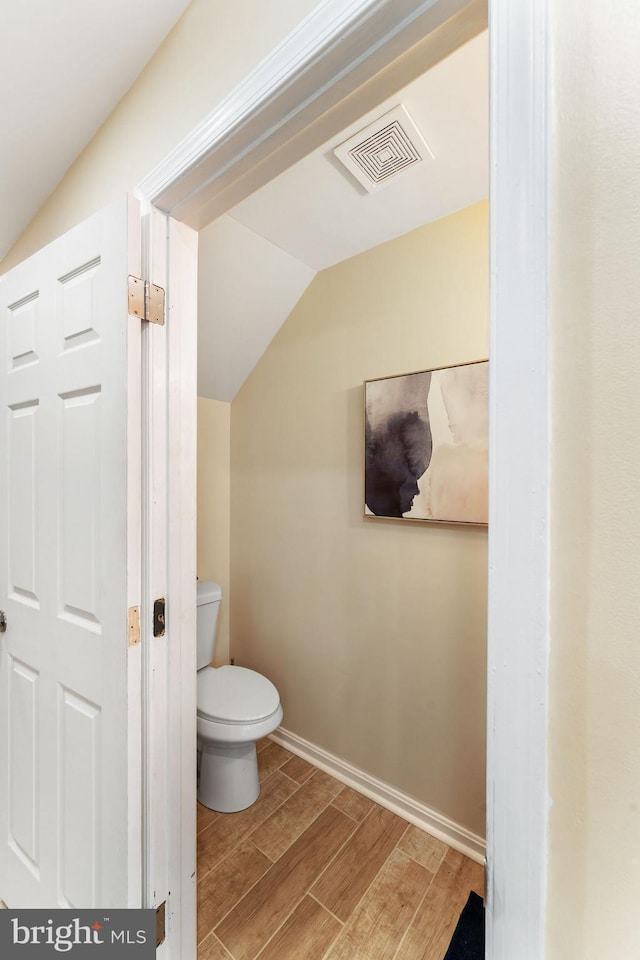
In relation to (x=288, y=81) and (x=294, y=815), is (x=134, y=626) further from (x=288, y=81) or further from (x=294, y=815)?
(x=294, y=815)

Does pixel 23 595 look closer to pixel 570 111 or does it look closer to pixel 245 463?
pixel 245 463

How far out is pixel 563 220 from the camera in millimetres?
435

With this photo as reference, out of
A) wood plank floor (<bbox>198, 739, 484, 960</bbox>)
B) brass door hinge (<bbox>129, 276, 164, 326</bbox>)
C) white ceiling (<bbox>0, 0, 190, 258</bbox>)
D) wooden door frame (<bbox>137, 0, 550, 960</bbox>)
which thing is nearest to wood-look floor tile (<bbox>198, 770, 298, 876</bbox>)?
wood plank floor (<bbox>198, 739, 484, 960</bbox>)

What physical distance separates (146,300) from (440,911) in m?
1.97

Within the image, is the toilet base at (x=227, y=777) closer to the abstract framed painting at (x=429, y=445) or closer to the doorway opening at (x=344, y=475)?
the doorway opening at (x=344, y=475)

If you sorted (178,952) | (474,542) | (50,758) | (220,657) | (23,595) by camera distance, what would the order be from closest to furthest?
(178,952) < (50,758) < (23,595) < (474,542) < (220,657)

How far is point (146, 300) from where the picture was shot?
0.95m

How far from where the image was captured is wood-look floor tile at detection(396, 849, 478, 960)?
1192 millimetres

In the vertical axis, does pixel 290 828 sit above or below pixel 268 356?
below

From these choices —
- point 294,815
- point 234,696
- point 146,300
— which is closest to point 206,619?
point 234,696

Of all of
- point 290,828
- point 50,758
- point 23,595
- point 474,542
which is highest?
point 474,542

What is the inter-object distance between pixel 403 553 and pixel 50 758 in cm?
129

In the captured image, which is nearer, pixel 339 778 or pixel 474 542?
pixel 474 542

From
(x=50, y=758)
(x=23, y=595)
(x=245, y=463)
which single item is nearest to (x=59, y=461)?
(x=23, y=595)
